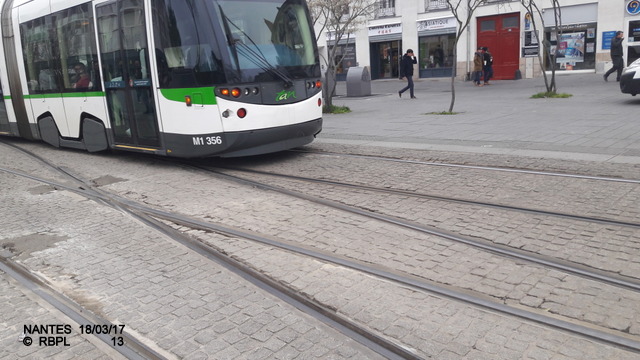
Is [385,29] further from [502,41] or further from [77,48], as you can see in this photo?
[77,48]

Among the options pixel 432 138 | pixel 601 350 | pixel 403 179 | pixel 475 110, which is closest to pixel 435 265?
pixel 601 350

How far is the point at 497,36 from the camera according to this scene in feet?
95.6

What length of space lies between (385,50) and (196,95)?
2807 centimetres

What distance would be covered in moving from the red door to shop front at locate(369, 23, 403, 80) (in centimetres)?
559

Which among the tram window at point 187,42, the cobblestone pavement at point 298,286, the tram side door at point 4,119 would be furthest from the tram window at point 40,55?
the cobblestone pavement at point 298,286

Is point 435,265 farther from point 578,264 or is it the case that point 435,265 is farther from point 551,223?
point 551,223

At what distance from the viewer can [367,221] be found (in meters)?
5.88

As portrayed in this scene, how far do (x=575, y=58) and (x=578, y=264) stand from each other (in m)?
25.8

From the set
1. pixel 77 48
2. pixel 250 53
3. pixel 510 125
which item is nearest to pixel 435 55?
pixel 510 125

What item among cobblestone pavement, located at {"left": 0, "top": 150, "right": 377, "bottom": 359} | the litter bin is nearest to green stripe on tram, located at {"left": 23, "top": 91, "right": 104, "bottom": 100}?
cobblestone pavement, located at {"left": 0, "top": 150, "right": 377, "bottom": 359}

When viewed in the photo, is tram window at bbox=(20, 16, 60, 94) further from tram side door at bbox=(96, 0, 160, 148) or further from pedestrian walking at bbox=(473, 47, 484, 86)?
pedestrian walking at bbox=(473, 47, 484, 86)

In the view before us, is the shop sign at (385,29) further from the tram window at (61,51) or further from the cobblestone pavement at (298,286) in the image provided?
the cobblestone pavement at (298,286)

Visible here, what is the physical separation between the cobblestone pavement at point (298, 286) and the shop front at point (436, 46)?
25.9 m

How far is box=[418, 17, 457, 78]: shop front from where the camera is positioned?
3106cm
